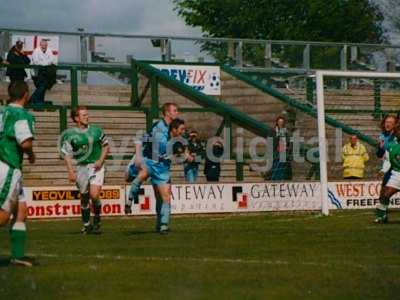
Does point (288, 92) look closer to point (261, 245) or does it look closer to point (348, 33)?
point (261, 245)

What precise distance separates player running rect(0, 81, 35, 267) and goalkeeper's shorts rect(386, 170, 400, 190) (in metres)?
10.1

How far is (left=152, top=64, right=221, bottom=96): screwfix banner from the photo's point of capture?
112 feet

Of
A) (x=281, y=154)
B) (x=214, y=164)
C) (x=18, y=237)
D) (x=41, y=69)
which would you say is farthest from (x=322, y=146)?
(x=18, y=237)

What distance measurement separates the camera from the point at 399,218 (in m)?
24.4

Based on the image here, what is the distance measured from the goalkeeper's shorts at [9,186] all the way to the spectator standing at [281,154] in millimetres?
16915

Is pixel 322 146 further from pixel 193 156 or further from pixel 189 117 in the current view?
pixel 189 117

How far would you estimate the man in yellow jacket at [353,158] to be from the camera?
97.7 ft

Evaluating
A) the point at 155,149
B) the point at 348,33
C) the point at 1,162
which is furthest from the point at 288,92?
the point at 348,33

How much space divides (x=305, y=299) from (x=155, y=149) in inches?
372

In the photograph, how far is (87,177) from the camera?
2098 cm

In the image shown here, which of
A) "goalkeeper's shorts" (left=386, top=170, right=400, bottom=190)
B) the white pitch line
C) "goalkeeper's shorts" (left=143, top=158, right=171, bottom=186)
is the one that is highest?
"goalkeeper's shorts" (left=143, top=158, right=171, bottom=186)

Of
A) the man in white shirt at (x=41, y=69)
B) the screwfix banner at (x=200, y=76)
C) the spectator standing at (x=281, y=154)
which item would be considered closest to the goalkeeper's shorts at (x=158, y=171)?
the spectator standing at (x=281, y=154)

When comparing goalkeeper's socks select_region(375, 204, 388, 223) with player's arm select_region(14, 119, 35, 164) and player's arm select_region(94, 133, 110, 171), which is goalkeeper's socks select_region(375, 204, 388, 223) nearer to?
player's arm select_region(94, 133, 110, 171)

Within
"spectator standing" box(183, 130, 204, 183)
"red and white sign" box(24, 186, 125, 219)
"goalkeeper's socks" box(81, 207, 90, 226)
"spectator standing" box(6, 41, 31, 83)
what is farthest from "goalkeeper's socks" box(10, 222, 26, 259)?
"spectator standing" box(6, 41, 31, 83)
